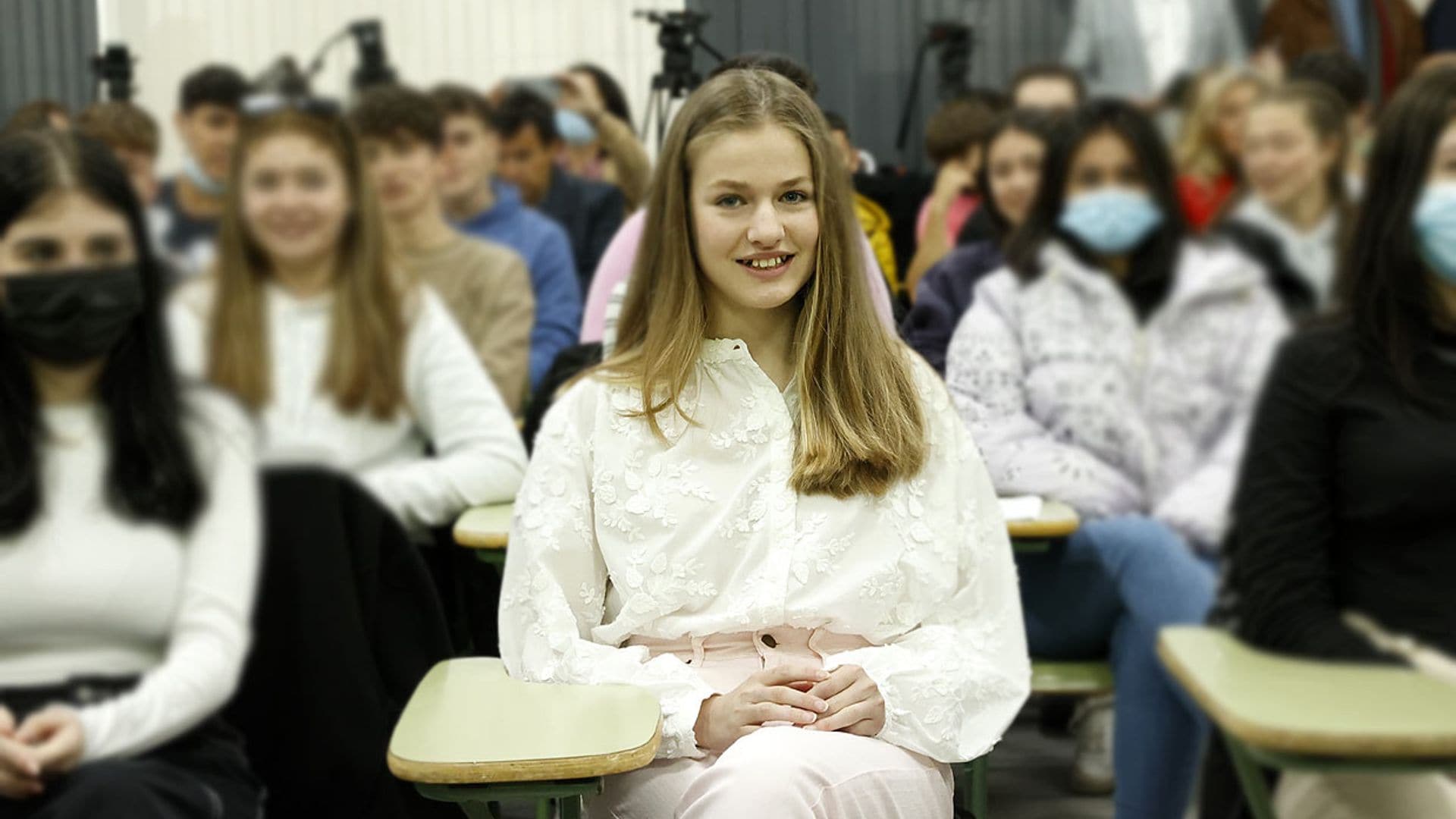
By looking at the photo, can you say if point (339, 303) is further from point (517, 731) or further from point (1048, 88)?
point (1048, 88)

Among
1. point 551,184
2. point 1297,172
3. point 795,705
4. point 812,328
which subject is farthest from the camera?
point 551,184

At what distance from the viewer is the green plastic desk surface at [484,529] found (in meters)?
1.21

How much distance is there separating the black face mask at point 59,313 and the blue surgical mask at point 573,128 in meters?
0.54

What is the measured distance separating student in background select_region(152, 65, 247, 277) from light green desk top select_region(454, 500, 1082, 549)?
1.17ft

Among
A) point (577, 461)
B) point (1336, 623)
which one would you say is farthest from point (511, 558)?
point (1336, 623)

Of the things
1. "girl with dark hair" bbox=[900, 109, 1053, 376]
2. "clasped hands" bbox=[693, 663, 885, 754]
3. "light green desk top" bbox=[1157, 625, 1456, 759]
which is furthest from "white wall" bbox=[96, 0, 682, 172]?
"light green desk top" bbox=[1157, 625, 1456, 759]

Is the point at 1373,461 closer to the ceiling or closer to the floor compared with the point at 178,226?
closer to the floor

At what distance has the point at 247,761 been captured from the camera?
1267 mm

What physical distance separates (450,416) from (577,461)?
40 cm

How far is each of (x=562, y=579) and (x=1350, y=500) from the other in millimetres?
621

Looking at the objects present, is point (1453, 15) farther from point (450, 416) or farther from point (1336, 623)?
point (450, 416)

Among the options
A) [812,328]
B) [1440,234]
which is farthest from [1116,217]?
[812,328]

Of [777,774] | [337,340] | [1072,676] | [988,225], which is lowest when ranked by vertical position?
[1072,676]

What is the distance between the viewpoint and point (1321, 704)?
0.84 metres
